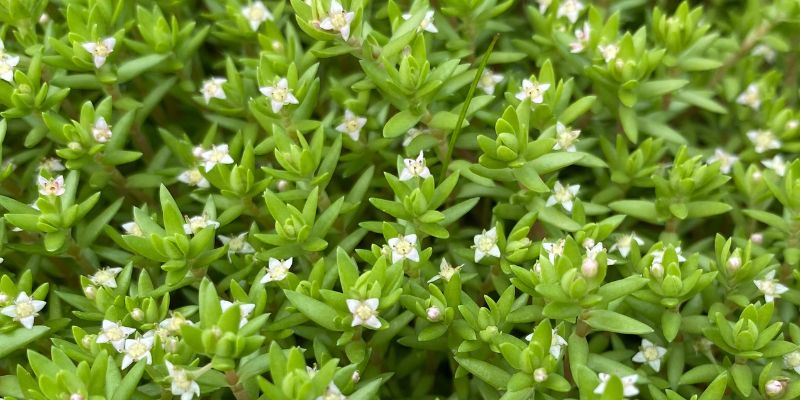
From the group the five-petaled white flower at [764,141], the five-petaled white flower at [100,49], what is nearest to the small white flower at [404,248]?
the five-petaled white flower at [100,49]

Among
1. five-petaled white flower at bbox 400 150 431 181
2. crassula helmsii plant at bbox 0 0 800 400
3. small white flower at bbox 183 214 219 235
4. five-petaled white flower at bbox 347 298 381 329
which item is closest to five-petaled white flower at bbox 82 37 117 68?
crassula helmsii plant at bbox 0 0 800 400

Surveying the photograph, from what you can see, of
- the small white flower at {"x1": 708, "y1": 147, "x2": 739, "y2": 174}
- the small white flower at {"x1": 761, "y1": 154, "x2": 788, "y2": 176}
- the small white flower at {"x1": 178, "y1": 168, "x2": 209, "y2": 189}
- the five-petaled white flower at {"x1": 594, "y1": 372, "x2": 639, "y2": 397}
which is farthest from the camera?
the small white flower at {"x1": 708, "y1": 147, "x2": 739, "y2": 174}

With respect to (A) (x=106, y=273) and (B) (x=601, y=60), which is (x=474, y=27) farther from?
(A) (x=106, y=273)

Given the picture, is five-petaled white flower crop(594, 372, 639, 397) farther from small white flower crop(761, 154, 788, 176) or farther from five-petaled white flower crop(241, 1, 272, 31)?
five-petaled white flower crop(241, 1, 272, 31)

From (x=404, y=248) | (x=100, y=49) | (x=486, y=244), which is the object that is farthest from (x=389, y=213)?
(x=100, y=49)

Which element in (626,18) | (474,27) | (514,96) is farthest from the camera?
(626,18)

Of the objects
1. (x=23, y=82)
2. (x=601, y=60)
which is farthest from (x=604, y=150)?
(x=23, y=82)

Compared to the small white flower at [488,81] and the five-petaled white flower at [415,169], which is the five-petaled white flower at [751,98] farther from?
the five-petaled white flower at [415,169]
